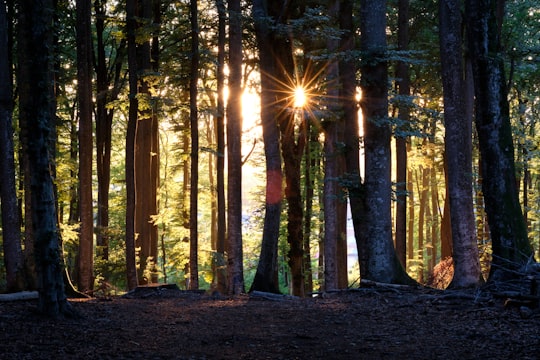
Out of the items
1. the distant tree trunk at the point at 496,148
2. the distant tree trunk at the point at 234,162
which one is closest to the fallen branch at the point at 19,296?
the distant tree trunk at the point at 234,162

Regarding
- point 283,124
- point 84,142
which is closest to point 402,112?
point 283,124

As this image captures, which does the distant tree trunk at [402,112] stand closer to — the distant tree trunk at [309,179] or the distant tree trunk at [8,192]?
the distant tree trunk at [309,179]

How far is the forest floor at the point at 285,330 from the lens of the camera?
7070 millimetres

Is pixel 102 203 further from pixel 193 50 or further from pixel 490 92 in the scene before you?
pixel 490 92

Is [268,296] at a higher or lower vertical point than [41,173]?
lower

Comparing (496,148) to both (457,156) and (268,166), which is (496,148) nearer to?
(457,156)

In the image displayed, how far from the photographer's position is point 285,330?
9.05 meters

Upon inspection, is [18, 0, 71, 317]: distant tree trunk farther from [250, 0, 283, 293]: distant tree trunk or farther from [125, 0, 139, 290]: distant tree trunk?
[125, 0, 139, 290]: distant tree trunk

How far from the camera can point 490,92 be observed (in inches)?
428

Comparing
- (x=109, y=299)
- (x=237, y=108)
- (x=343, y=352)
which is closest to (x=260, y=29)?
(x=237, y=108)

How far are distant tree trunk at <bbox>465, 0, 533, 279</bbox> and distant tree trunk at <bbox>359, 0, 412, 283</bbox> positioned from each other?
2.98m

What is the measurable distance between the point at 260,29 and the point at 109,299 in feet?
27.4

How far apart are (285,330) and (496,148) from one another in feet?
Result: 19.1

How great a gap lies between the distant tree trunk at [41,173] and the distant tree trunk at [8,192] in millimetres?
3577
